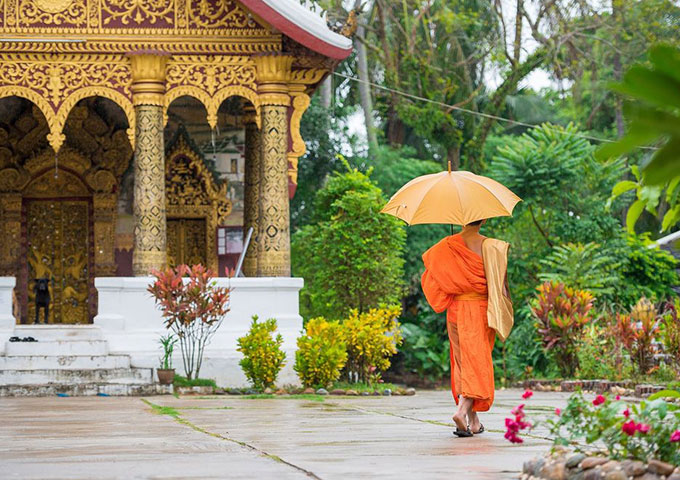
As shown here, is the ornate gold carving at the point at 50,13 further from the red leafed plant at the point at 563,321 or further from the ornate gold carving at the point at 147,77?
the red leafed plant at the point at 563,321

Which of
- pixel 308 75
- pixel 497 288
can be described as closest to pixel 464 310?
pixel 497 288

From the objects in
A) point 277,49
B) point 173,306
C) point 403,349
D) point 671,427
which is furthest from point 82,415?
point 403,349

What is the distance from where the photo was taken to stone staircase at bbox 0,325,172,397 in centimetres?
1260

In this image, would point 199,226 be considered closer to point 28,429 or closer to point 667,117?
point 28,429

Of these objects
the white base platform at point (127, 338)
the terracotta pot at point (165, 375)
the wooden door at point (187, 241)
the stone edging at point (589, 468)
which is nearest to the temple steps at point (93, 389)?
the terracotta pot at point (165, 375)

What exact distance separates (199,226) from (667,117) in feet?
54.8

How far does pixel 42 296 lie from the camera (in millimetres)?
17719

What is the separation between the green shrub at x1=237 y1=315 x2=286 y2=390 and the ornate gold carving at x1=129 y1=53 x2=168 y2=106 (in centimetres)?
349

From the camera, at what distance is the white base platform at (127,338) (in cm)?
1328

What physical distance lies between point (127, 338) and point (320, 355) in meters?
2.67

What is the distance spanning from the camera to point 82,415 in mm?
9328

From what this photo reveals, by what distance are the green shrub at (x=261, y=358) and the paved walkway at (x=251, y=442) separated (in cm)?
188

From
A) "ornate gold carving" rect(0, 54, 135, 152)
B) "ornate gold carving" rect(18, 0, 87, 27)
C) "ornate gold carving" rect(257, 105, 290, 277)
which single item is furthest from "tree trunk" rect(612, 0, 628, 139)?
"ornate gold carving" rect(18, 0, 87, 27)

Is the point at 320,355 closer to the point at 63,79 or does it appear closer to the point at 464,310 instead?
the point at 63,79
